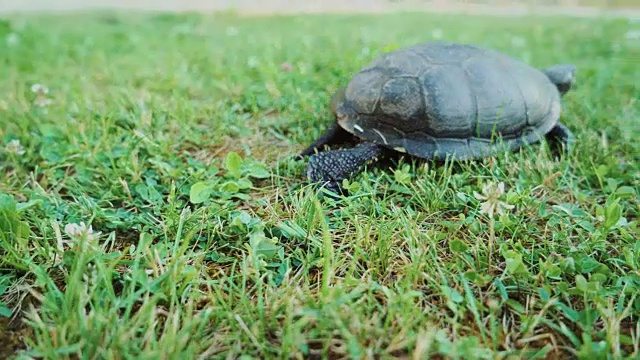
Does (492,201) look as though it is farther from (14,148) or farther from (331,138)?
(14,148)

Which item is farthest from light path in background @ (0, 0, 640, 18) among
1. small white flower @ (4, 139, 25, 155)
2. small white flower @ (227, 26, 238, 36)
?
small white flower @ (4, 139, 25, 155)

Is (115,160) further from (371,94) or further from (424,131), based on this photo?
(424,131)

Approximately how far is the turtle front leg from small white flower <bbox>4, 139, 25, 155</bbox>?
1389mm

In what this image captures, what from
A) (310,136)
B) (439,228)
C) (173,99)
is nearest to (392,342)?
(439,228)

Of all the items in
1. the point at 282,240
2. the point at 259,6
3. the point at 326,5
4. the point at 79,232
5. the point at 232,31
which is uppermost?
the point at 326,5

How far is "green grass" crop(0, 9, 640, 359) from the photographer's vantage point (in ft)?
3.68

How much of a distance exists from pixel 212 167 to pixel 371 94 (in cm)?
84

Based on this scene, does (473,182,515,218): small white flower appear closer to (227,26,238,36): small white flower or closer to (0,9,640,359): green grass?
(0,9,640,359): green grass

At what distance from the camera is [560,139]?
2430 millimetres

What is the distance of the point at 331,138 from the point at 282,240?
893 mm

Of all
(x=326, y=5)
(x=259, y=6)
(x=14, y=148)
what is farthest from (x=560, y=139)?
(x=326, y=5)

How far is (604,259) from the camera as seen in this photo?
4.83ft

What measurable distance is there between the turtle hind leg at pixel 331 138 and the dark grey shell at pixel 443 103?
76 millimetres

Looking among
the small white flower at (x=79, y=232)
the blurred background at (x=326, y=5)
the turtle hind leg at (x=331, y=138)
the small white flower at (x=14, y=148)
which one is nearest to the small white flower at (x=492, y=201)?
the turtle hind leg at (x=331, y=138)
